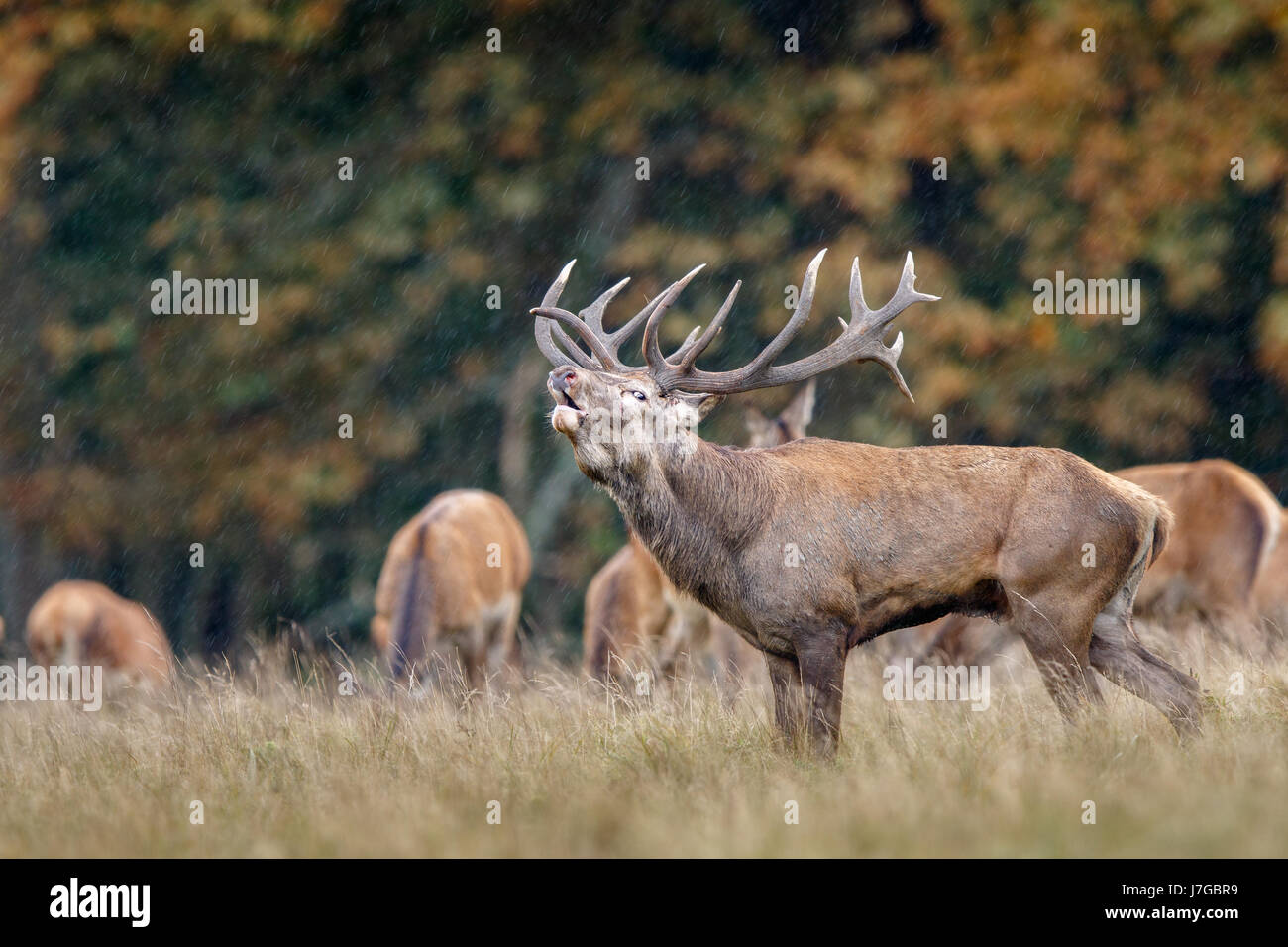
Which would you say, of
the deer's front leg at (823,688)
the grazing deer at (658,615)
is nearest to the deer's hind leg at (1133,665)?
the deer's front leg at (823,688)

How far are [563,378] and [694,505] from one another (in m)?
0.78

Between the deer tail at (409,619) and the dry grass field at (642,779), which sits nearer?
the dry grass field at (642,779)

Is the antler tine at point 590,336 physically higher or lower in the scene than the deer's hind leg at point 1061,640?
higher

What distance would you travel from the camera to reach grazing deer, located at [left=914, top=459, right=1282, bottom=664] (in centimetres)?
1081

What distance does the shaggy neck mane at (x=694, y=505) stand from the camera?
6.68m

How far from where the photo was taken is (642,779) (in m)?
5.93


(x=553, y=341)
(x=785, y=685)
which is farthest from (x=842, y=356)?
(x=785, y=685)

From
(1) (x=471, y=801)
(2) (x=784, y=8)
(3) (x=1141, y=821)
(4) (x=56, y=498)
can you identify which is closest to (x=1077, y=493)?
(3) (x=1141, y=821)

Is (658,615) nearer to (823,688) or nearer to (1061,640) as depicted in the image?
(823,688)

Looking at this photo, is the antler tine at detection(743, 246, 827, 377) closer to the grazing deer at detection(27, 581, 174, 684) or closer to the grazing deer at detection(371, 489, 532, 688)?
the grazing deer at detection(371, 489, 532, 688)

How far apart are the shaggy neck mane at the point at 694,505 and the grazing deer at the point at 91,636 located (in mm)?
7024

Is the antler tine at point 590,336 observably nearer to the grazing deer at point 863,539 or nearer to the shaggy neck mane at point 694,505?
the grazing deer at point 863,539

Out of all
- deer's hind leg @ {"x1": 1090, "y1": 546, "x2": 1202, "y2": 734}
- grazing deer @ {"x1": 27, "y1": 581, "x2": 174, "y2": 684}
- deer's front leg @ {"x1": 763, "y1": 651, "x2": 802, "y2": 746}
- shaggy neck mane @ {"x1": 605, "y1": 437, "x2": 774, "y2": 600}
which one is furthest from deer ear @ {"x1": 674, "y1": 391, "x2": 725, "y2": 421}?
grazing deer @ {"x1": 27, "y1": 581, "x2": 174, "y2": 684}

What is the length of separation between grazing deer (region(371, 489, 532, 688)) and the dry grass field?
9.11 ft
